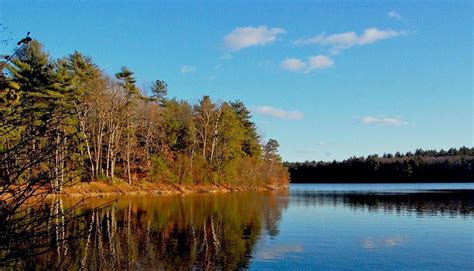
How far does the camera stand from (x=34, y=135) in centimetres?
491

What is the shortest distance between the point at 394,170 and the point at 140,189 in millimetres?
117475

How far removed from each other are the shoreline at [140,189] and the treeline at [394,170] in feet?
290

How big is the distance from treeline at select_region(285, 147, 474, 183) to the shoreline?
88.4 meters

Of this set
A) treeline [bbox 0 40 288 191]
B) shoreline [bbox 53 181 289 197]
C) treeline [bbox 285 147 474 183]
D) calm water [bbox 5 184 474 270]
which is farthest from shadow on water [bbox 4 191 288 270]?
treeline [bbox 285 147 474 183]

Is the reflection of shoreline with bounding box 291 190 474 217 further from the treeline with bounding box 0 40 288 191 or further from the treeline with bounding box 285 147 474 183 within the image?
the treeline with bounding box 285 147 474 183

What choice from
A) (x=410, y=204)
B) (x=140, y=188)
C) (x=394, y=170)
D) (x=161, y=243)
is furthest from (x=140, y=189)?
(x=394, y=170)

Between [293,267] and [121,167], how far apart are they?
55085mm

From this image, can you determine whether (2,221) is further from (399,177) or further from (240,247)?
(399,177)

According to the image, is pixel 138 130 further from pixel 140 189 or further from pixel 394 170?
pixel 394 170

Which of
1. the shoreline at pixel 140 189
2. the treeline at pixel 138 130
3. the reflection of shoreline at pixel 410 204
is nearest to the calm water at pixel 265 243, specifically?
the reflection of shoreline at pixel 410 204

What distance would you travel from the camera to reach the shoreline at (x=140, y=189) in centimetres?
5170

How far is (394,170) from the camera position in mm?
159750

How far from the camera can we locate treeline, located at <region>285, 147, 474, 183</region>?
510 feet

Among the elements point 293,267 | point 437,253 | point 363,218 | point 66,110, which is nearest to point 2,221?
point 66,110
